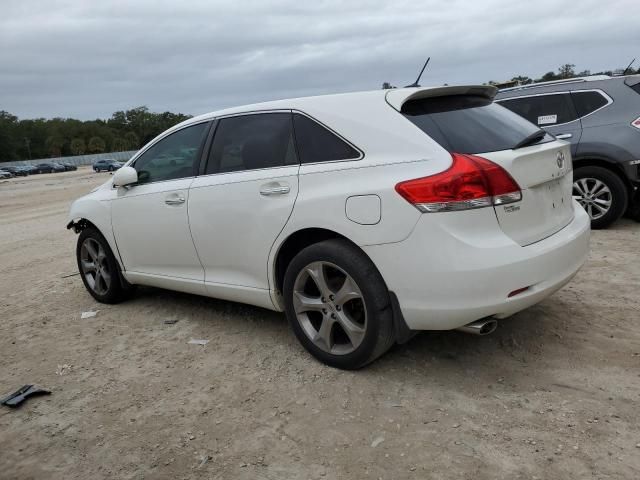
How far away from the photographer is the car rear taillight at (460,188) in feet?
9.54

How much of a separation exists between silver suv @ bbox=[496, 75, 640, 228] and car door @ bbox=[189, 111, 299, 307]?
14.5ft

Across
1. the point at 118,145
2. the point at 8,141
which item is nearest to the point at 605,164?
the point at 8,141

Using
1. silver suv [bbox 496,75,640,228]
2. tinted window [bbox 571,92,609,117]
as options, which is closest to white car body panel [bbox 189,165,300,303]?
silver suv [bbox 496,75,640,228]

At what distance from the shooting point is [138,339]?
440 cm

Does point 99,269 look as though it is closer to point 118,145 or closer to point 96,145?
point 96,145

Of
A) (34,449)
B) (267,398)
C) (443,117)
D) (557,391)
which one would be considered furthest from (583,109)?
(34,449)

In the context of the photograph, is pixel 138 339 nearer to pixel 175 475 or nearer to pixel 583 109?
pixel 175 475

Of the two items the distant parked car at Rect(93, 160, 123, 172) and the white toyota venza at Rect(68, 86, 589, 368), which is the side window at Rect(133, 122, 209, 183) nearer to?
the white toyota venza at Rect(68, 86, 589, 368)

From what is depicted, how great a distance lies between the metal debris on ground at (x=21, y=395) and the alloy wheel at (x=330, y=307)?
1.75 m

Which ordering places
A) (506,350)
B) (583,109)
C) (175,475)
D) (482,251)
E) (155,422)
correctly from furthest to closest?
(583,109) → (506,350) → (155,422) → (482,251) → (175,475)

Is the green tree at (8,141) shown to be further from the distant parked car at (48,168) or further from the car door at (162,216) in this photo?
the car door at (162,216)

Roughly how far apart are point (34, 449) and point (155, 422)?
0.63m

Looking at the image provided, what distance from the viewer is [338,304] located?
132 inches

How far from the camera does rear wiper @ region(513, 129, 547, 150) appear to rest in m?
3.25
